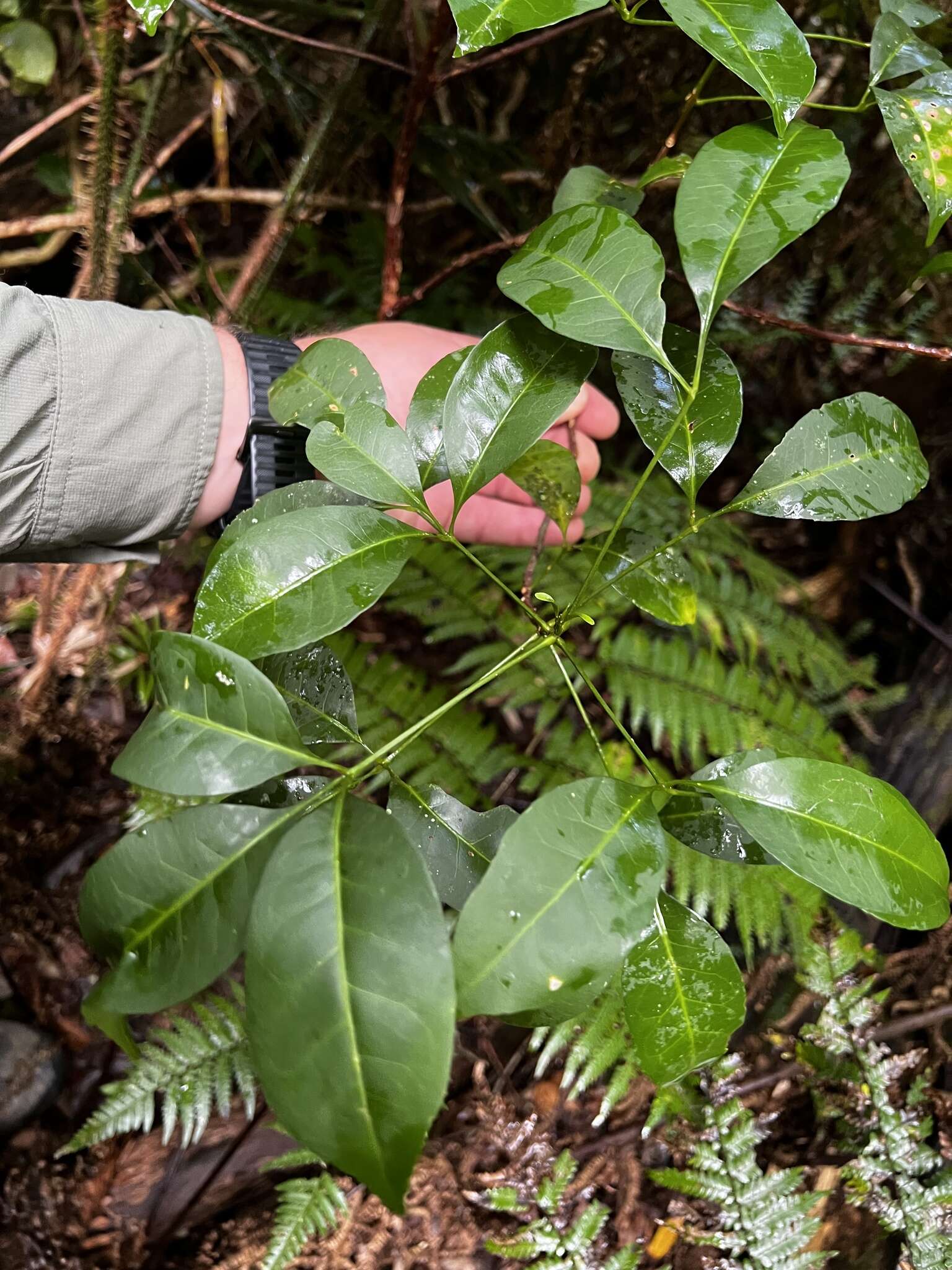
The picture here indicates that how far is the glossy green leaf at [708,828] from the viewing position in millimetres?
676

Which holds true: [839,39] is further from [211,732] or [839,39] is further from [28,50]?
[28,50]

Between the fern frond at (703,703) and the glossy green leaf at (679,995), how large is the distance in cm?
95

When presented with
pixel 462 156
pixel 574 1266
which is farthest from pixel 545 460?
pixel 574 1266

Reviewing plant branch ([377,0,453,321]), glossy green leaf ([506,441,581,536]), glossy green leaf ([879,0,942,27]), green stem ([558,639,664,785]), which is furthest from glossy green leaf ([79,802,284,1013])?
plant branch ([377,0,453,321])

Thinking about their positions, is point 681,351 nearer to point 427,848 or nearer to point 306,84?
point 427,848

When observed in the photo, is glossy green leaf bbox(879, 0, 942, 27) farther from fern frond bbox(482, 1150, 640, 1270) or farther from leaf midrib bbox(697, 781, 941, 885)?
fern frond bbox(482, 1150, 640, 1270)

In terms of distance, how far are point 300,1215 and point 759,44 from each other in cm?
174

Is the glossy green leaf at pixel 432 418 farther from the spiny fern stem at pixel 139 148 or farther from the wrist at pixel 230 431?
the spiny fern stem at pixel 139 148

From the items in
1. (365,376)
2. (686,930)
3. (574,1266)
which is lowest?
(574,1266)

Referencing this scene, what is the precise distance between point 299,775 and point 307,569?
21cm

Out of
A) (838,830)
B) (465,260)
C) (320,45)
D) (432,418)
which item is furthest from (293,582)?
(320,45)

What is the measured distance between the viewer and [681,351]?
0.74 metres

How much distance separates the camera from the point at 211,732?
1.89ft

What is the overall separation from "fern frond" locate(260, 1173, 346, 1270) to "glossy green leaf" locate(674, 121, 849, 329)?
1.52m
